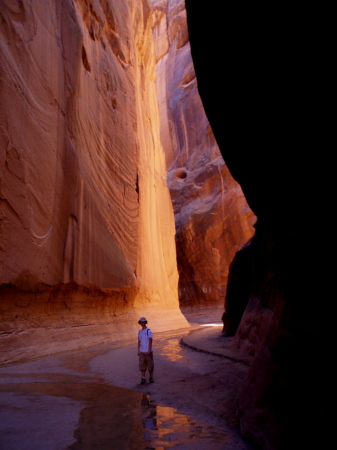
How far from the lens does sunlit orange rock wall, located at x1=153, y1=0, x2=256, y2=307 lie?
30078 mm

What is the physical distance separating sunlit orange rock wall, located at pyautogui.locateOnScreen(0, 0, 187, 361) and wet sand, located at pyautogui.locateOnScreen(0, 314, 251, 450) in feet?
7.14

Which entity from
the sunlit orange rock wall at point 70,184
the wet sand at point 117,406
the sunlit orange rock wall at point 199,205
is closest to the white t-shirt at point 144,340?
the wet sand at point 117,406

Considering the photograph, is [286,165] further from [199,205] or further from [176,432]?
[199,205]

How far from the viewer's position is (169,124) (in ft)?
132

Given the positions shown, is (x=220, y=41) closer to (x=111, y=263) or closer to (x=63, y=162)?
(x=63, y=162)

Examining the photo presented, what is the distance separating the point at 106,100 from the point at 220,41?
1310 cm

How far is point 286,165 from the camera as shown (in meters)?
3.21

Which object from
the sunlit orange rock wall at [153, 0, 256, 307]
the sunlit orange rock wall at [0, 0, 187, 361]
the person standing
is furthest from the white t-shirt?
the sunlit orange rock wall at [153, 0, 256, 307]

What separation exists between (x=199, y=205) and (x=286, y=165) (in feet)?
93.1

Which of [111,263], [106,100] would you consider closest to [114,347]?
[111,263]

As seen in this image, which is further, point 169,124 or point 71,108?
point 169,124

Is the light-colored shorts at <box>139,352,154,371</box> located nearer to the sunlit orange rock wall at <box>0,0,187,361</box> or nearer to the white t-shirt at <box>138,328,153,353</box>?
the white t-shirt at <box>138,328,153,353</box>

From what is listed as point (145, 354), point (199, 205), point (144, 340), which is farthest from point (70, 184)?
point (199, 205)

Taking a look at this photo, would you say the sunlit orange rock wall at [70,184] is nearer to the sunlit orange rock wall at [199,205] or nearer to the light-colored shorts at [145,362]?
the light-colored shorts at [145,362]
